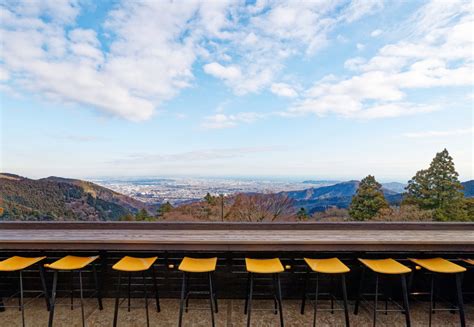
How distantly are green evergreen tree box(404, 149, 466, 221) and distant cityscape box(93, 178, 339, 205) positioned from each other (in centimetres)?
750

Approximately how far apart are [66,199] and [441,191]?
15453mm

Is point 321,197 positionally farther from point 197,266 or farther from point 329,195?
point 197,266

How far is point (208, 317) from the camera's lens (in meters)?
2.38

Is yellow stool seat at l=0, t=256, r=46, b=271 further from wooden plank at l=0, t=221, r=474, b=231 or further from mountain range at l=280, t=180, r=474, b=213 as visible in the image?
mountain range at l=280, t=180, r=474, b=213

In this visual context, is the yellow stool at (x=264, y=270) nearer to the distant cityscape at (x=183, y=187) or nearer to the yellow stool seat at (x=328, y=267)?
the yellow stool seat at (x=328, y=267)

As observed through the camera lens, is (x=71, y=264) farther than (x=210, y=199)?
No

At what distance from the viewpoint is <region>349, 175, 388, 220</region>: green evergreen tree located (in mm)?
10156

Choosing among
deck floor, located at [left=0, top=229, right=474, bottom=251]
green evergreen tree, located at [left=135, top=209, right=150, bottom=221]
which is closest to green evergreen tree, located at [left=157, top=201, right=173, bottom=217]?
green evergreen tree, located at [left=135, top=209, right=150, bottom=221]

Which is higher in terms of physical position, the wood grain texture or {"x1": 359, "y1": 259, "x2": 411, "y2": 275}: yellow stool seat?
the wood grain texture

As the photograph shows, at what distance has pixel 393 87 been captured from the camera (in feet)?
17.8

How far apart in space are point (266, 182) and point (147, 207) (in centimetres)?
438

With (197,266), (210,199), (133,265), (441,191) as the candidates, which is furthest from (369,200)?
(133,265)

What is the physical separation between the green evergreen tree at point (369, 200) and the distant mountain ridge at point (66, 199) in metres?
9.56

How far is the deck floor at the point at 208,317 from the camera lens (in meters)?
2.28
